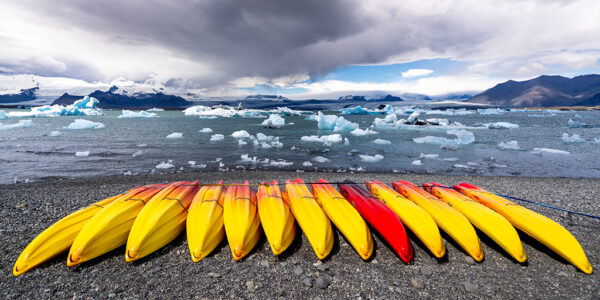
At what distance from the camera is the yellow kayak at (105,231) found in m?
Result: 3.14

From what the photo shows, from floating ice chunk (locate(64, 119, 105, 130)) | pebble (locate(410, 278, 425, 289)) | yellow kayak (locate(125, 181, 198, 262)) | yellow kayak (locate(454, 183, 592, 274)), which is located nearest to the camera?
pebble (locate(410, 278, 425, 289))

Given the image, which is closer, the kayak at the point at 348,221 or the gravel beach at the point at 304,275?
the gravel beach at the point at 304,275

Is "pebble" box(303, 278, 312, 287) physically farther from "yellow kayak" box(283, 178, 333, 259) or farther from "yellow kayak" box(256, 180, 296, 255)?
"yellow kayak" box(256, 180, 296, 255)

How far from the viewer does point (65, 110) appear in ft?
181

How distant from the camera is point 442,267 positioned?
3.26 metres

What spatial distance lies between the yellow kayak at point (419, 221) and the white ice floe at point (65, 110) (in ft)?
243

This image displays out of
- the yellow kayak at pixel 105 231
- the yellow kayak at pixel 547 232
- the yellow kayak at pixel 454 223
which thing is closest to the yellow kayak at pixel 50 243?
the yellow kayak at pixel 105 231

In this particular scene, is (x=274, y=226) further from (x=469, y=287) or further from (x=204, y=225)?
(x=469, y=287)

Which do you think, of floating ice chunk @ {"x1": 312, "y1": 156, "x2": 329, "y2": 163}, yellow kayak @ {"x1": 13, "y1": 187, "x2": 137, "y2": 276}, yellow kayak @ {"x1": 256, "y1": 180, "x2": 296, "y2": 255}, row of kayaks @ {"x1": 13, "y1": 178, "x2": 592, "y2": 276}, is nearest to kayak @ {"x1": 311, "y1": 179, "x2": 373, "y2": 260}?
row of kayaks @ {"x1": 13, "y1": 178, "x2": 592, "y2": 276}

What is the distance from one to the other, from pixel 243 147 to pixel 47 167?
983cm

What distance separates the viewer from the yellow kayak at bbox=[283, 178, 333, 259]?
11.2 feet

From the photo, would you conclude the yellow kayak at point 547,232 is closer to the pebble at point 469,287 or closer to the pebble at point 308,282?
the pebble at point 469,287

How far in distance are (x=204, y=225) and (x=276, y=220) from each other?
1.11 metres

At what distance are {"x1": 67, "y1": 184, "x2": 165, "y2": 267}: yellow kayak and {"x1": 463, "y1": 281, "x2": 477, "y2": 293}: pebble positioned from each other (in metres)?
4.64
